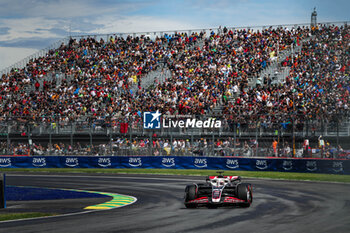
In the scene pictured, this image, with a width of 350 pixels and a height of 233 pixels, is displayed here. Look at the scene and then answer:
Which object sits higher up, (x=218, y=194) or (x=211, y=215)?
(x=218, y=194)

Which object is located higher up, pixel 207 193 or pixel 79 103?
pixel 79 103

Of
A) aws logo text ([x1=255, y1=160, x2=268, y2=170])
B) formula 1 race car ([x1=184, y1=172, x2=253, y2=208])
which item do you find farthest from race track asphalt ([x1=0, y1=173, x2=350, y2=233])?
aws logo text ([x1=255, y1=160, x2=268, y2=170])

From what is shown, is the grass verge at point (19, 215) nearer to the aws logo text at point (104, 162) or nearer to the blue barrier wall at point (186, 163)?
the blue barrier wall at point (186, 163)

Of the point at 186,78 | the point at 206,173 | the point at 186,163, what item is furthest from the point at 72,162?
the point at 186,78

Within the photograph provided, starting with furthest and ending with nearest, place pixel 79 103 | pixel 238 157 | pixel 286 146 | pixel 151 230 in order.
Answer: pixel 79 103 < pixel 238 157 < pixel 286 146 < pixel 151 230

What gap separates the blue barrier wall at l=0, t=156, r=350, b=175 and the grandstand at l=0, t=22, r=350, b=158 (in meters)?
0.70

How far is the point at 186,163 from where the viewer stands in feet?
122

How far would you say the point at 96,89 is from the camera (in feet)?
160

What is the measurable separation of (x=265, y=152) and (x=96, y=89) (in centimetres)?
2095

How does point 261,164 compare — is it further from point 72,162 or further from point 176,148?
point 72,162

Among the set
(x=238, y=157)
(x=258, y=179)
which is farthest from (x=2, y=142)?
(x=258, y=179)

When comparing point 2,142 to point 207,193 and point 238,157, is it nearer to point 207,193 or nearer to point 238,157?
point 238,157

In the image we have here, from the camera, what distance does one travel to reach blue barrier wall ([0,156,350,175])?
31911 millimetres

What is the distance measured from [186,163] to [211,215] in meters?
22.6
